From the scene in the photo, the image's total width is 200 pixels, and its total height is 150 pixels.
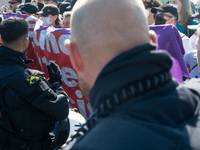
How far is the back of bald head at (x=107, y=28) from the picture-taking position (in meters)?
0.84

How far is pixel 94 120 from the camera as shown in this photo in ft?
2.61

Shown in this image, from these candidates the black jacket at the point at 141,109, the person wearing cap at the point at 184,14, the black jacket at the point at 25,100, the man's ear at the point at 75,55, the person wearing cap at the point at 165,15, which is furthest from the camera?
the person wearing cap at the point at 184,14

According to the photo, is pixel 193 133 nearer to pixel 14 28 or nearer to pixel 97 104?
pixel 97 104

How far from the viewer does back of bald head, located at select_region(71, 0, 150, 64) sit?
0.84 m

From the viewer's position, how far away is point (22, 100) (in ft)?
6.78

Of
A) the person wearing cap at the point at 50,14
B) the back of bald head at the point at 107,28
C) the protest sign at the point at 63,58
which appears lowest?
the protest sign at the point at 63,58

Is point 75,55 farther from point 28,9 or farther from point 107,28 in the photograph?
point 28,9

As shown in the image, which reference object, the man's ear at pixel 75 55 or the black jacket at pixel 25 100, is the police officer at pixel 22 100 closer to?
the black jacket at pixel 25 100

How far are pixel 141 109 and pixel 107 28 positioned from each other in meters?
0.38

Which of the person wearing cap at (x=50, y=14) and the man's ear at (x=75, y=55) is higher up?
the man's ear at (x=75, y=55)

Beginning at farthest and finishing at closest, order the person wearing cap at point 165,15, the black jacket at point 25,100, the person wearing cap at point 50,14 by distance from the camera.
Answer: the person wearing cap at point 50,14
the person wearing cap at point 165,15
the black jacket at point 25,100

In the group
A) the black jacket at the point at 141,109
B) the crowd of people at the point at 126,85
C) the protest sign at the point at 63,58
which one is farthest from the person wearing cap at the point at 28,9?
the black jacket at the point at 141,109

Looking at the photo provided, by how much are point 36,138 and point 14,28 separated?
1.29 metres

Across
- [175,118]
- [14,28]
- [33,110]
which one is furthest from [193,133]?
[14,28]
